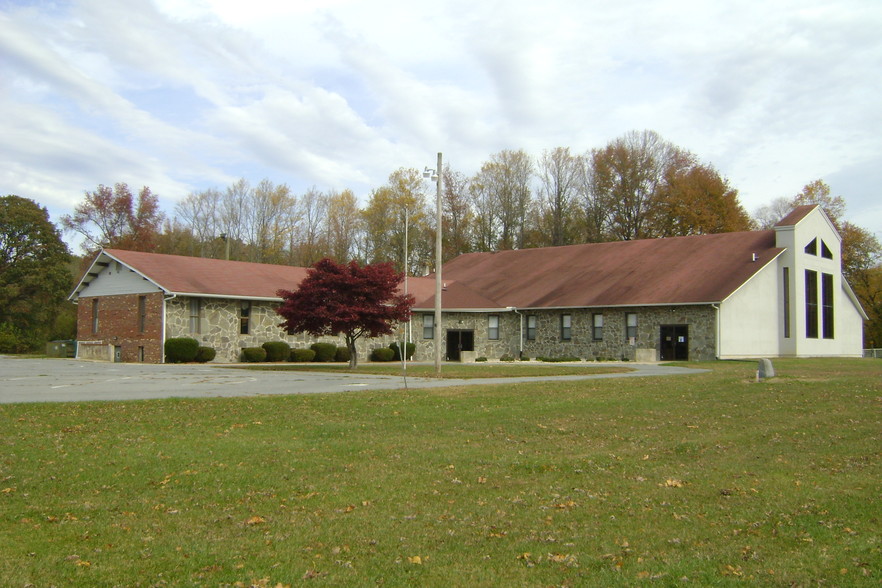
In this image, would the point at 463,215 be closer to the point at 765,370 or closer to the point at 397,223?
the point at 397,223

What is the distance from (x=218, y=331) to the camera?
37375mm

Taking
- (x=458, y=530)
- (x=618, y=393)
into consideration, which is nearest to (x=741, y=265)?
(x=618, y=393)

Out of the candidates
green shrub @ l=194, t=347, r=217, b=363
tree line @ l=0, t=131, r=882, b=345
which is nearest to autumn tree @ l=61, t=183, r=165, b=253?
tree line @ l=0, t=131, r=882, b=345

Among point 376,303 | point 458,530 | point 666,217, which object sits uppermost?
point 666,217

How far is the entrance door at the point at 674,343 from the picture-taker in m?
38.9

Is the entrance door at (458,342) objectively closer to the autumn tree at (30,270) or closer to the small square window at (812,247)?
the small square window at (812,247)

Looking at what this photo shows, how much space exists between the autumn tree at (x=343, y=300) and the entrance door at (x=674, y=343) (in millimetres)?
14735

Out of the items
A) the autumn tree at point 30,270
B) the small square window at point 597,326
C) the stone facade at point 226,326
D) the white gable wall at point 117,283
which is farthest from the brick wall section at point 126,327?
the small square window at point 597,326

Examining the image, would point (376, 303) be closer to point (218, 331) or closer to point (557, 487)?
point (218, 331)

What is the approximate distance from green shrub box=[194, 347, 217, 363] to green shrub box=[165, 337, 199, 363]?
382 mm

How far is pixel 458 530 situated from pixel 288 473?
302 centimetres

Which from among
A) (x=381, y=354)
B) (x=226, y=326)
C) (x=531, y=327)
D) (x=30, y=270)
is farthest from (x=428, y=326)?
(x=30, y=270)

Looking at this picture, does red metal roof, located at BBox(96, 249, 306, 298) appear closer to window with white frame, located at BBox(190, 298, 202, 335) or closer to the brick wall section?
window with white frame, located at BBox(190, 298, 202, 335)

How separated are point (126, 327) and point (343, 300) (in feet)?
42.1
